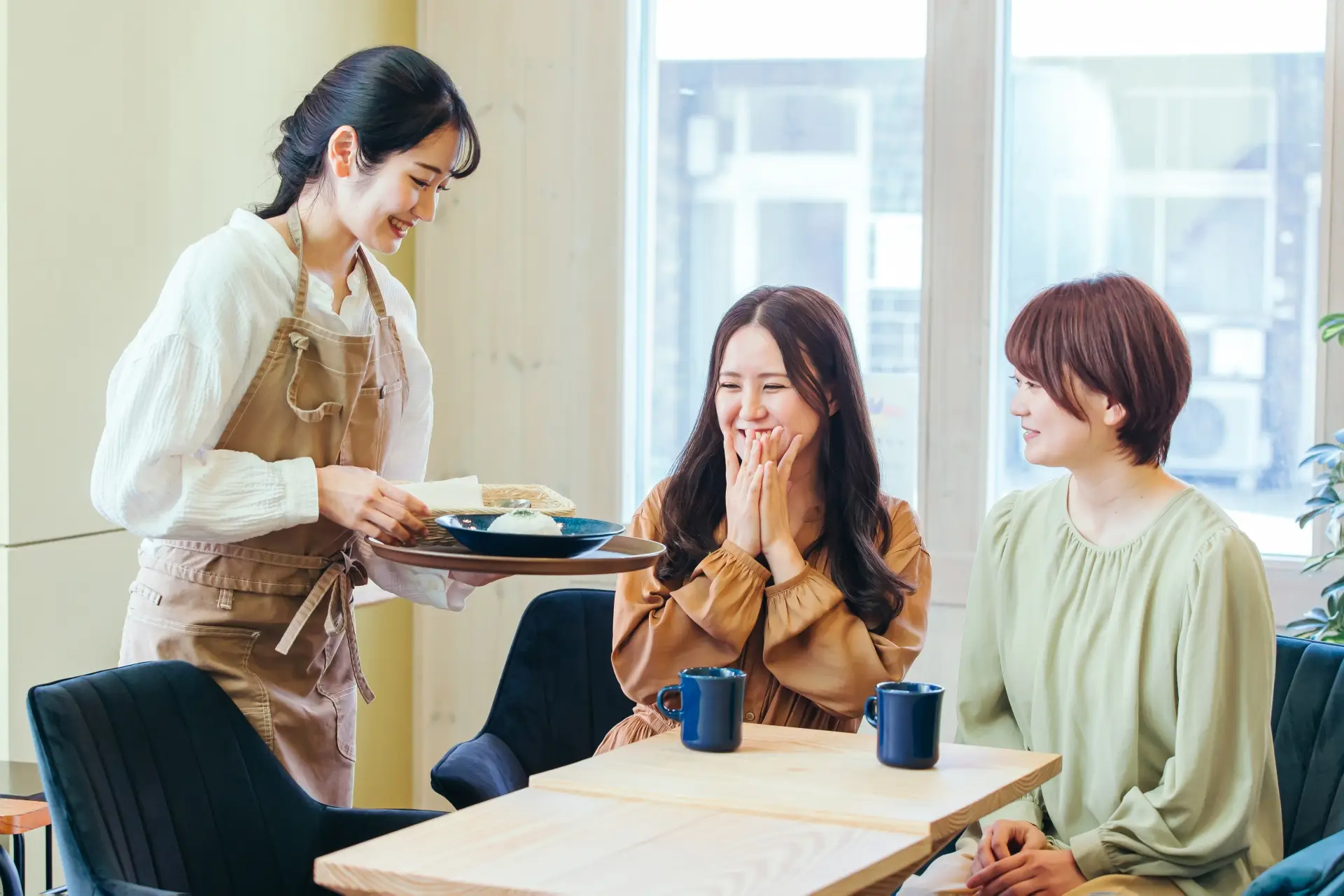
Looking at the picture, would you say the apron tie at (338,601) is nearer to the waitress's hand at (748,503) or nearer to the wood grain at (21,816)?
the wood grain at (21,816)

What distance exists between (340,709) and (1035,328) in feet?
3.70

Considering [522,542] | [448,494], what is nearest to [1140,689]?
[522,542]

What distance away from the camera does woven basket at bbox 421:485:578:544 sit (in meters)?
1.82

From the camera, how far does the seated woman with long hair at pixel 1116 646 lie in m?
1.74

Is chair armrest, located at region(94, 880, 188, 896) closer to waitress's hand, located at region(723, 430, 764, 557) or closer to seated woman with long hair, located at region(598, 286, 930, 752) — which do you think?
seated woman with long hair, located at region(598, 286, 930, 752)

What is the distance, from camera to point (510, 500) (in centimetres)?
195

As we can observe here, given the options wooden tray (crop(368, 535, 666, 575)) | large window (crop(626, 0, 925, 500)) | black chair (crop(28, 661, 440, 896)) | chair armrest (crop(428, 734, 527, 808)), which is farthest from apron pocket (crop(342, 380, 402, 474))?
large window (crop(626, 0, 925, 500))

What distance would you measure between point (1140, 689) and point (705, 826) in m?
0.72

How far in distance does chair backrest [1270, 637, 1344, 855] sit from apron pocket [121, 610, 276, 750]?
139cm

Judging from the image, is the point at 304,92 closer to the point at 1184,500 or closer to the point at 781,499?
the point at 781,499

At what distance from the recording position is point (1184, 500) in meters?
1.86

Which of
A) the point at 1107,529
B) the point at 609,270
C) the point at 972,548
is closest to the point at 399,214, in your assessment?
the point at 1107,529

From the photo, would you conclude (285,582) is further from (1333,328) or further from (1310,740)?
(1333,328)

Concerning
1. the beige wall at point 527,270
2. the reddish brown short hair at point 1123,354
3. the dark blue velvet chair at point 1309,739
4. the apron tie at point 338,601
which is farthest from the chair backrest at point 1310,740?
the beige wall at point 527,270
